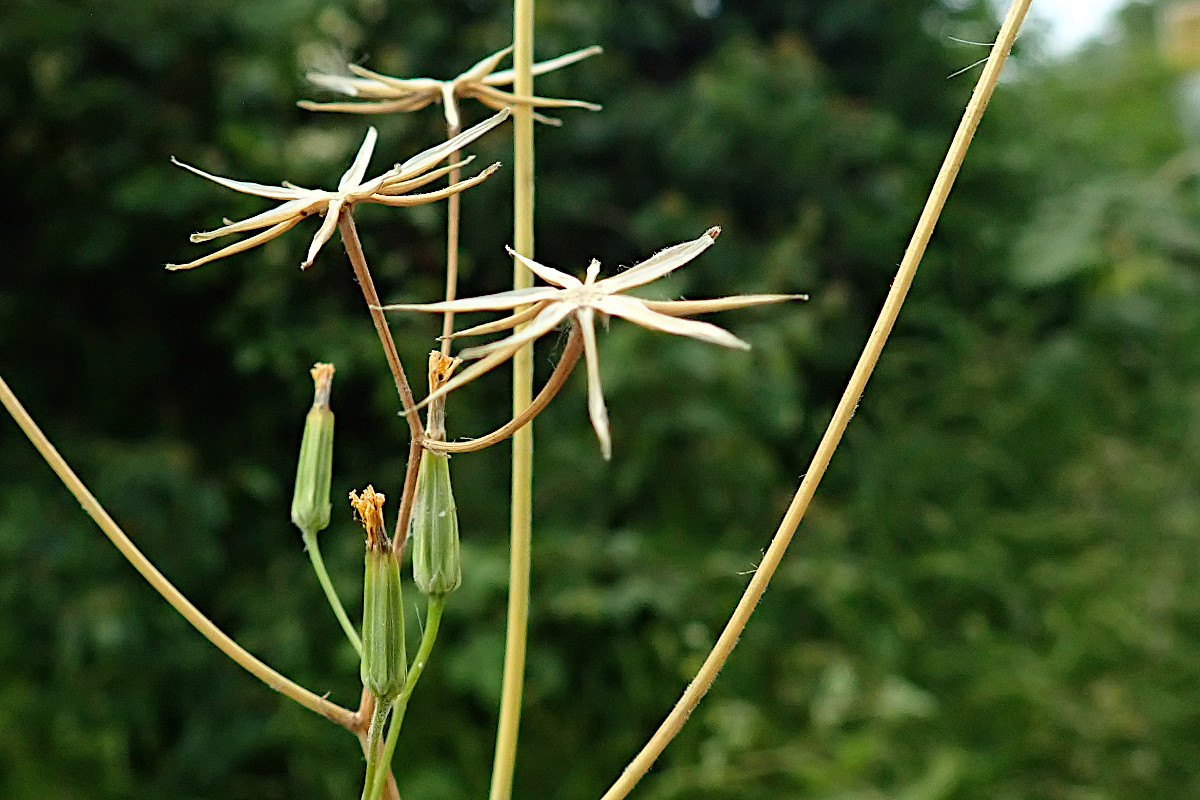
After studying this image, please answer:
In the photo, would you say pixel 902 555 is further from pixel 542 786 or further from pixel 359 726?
pixel 359 726

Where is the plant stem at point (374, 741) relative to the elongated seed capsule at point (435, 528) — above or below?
below

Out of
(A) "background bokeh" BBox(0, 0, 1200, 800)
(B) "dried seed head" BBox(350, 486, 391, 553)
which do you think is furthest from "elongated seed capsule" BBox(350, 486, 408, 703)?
(A) "background bokeh" BBox(0, 0, 1200, 800)

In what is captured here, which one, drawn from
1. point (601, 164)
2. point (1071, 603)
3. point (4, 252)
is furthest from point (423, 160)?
point (1071, 603)

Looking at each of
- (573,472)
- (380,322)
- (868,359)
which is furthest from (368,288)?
(573,472)

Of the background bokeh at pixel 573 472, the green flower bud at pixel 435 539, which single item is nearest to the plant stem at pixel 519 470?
the green flower bud at pixel 435 539

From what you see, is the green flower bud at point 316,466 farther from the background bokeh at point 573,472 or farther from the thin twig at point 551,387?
the background bokeh at point 573,472

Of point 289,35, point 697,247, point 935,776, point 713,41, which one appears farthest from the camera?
point 713,41

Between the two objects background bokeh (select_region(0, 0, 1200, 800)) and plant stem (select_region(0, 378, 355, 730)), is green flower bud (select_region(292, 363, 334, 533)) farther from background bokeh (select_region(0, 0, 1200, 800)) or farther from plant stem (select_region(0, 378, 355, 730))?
background bokeh (select_region(0, 0, 1200, 800))
